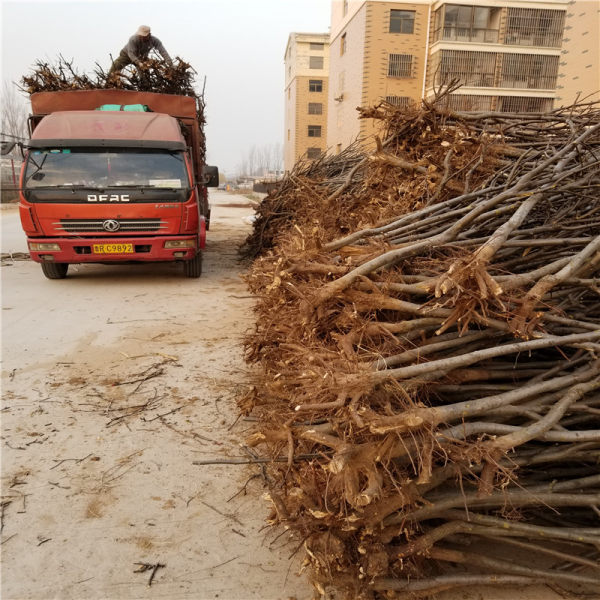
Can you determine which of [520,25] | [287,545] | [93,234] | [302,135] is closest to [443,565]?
[287,545]

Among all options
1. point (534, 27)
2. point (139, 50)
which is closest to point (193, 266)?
point (139, 50)

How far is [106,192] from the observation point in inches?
294

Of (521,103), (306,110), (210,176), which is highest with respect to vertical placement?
(306,110)

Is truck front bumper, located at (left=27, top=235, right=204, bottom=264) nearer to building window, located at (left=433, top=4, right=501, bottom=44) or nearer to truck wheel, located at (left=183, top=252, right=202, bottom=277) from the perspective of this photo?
truck wheel, located at (left=183, top=252, right=202, bottom=277)

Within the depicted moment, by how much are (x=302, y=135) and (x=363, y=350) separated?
4940 centimetres

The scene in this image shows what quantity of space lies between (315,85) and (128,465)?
5145 centimetres

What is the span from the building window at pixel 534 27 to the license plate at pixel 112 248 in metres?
30.8

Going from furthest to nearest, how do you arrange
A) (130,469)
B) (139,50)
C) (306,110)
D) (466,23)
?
1. (306,110)
2. (466,23)
3. (139,50)
4. (130,469)

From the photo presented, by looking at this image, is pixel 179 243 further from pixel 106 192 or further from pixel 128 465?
pixel 128 465

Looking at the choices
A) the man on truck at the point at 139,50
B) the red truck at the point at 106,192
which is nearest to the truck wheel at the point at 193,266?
the red truck at the point at 106,192

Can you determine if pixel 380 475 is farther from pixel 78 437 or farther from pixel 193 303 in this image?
pixel 193 303

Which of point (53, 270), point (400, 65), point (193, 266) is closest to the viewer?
point (53, 270)

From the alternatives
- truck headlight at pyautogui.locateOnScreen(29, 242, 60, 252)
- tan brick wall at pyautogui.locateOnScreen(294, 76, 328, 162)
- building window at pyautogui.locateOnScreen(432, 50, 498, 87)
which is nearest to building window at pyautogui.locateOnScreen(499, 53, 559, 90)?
building window at pyautogui.locateOnScreen(432, 50, 498, 87)

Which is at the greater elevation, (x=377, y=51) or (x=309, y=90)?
(x=309, y=90)
